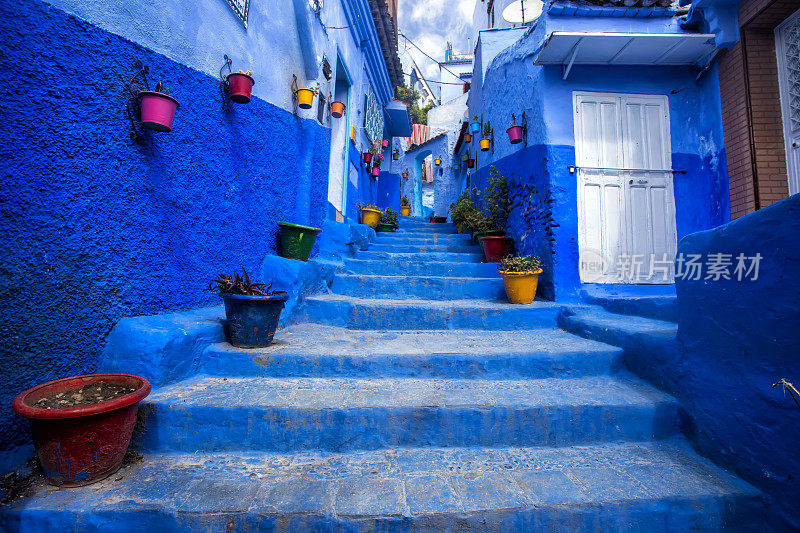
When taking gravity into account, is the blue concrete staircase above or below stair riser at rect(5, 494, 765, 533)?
above

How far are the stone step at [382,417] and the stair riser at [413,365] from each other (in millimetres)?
213

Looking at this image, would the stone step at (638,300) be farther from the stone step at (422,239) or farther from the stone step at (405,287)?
the stone step at (422,239)

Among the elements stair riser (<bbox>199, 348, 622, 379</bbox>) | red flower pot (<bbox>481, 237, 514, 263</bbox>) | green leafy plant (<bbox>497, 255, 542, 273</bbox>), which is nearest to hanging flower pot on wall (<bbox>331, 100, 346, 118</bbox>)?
red flower pot (<bbox>481, 237, 514, 263</bbox>)

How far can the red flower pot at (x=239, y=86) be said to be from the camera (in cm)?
330

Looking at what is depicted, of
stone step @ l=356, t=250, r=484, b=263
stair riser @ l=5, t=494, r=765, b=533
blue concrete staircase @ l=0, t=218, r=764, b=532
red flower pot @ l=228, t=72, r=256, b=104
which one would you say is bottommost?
stair riser @ l=5, t=494, r=765, b=533

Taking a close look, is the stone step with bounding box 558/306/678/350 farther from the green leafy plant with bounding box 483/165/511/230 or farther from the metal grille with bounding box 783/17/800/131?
the metal grille with bounding box 783/17/800/131

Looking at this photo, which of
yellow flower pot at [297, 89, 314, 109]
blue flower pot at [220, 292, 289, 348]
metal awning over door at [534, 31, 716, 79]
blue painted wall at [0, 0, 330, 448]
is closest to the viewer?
blue painted wall at [0, 0, 330, 448]

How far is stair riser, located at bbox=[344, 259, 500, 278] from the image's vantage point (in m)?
5.01

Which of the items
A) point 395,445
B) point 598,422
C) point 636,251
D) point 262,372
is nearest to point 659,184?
point 636,251

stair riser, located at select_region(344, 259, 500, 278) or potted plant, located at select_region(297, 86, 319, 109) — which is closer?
potted plant, located at select_region(297, 86, 319, 109)

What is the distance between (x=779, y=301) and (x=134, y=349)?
3633 millimetres

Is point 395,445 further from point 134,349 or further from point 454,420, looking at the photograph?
point 134,349

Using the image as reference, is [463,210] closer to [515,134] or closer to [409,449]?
[515,134]

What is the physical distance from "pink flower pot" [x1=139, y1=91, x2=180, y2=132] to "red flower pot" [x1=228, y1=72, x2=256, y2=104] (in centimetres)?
90
